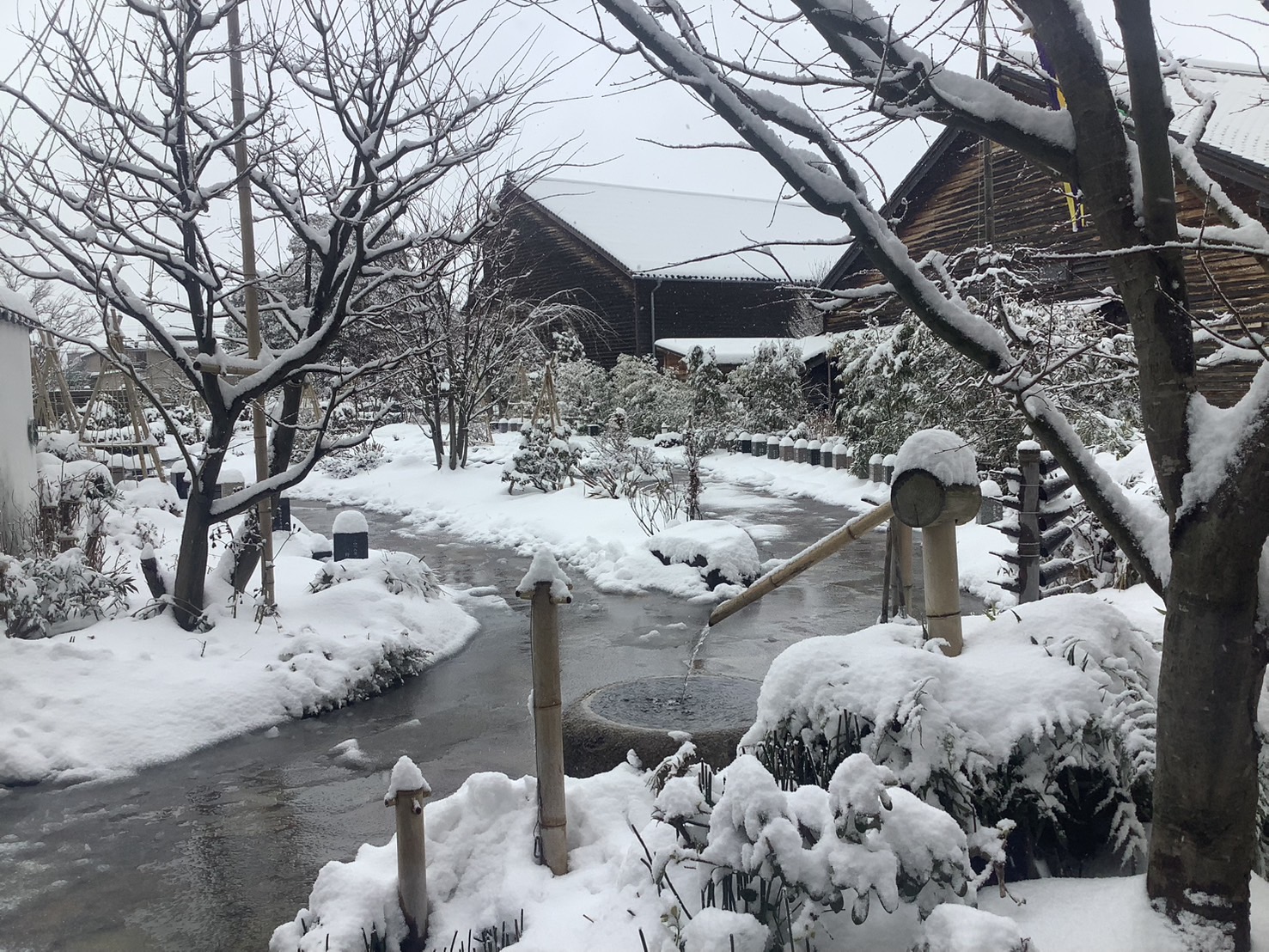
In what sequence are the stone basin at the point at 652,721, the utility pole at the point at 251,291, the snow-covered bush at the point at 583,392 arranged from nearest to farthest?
the stone basin at the point at 652,721
the utility pole at the point at 251,291
the snow-covered bush at the point at 583,392

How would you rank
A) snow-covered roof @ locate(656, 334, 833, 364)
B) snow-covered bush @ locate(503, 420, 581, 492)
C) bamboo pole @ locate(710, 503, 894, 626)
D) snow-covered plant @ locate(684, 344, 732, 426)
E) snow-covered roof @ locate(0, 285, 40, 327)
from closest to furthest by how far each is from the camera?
bamboo pole @ locate(710, 503, 894, 626)
snow-covered roof @ locate(0, 285, 40, 327)
snow-covered bush @ locate(503, 420, 581, 492)
snow-covered plant @ locate(684, 344, 732, 426)
snow-covered roof @ locate(656, 334, 833, 364)

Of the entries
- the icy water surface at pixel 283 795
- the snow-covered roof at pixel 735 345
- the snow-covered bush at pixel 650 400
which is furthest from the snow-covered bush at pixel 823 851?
the snow-covered roof at pixel 735 345

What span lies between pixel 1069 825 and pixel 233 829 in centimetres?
396

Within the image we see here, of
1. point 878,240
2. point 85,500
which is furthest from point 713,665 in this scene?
point 85,500

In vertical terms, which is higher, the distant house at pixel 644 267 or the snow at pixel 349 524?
the distant house at pixel 644 267

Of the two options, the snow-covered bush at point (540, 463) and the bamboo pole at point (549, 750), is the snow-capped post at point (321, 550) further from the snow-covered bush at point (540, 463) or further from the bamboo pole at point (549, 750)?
the bamboo pole at point (549, 750)

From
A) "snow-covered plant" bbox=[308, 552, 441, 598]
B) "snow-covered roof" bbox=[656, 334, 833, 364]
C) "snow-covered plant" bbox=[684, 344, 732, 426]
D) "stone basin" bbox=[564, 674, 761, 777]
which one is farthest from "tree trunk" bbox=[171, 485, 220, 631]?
"snow-covered roof" bbox=[656, 334, 833, 364]

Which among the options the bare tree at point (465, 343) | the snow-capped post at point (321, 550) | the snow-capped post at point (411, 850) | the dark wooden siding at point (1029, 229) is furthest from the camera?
the bare tree at point (465, 343)

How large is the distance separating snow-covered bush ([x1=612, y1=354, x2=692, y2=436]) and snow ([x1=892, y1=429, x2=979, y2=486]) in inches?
Answer: 787

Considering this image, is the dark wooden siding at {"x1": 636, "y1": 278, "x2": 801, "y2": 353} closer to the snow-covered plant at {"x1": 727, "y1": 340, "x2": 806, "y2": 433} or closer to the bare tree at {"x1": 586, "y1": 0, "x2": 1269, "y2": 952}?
the snow-covered plant at {"x1": 727, "y1": 340, "x2": 806, "y2": 433}

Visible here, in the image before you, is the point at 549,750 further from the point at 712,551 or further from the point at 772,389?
the point at 772,389

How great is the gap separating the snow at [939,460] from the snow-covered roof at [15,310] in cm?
966

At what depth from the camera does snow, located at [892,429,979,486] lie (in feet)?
12.5

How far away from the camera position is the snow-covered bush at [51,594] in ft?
22.5
